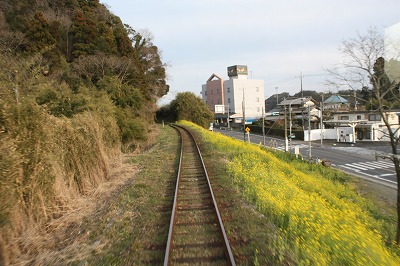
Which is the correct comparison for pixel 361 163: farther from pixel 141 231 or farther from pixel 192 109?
pixel 192 109

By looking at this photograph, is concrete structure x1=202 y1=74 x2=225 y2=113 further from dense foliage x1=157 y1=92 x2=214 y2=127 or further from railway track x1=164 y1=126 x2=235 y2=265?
railway track x1=164 y1=126 x2=235 y2=265

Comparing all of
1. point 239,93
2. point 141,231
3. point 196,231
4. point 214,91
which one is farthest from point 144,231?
point 214,91

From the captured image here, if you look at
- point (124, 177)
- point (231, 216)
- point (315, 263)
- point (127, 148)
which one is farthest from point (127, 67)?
point (315, 263)

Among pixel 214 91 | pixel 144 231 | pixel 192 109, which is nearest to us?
pixel 144 231

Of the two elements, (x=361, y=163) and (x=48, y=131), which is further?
(x=361, y=163)

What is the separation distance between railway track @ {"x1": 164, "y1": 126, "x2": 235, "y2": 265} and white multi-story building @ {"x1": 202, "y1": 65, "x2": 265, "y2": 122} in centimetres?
7212

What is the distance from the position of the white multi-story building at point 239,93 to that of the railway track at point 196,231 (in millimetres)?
72120

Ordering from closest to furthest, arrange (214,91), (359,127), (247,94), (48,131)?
(48,131)
(359,127)
(247,94)
(214,91)

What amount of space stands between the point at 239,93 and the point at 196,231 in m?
78.9

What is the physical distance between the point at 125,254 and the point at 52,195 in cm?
260

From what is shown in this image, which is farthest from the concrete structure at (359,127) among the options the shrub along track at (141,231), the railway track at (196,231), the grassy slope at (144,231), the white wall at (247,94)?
the railway track at (196,231)

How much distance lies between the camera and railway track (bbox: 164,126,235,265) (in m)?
4.56

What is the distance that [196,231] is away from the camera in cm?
557

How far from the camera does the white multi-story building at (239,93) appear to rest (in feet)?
270
